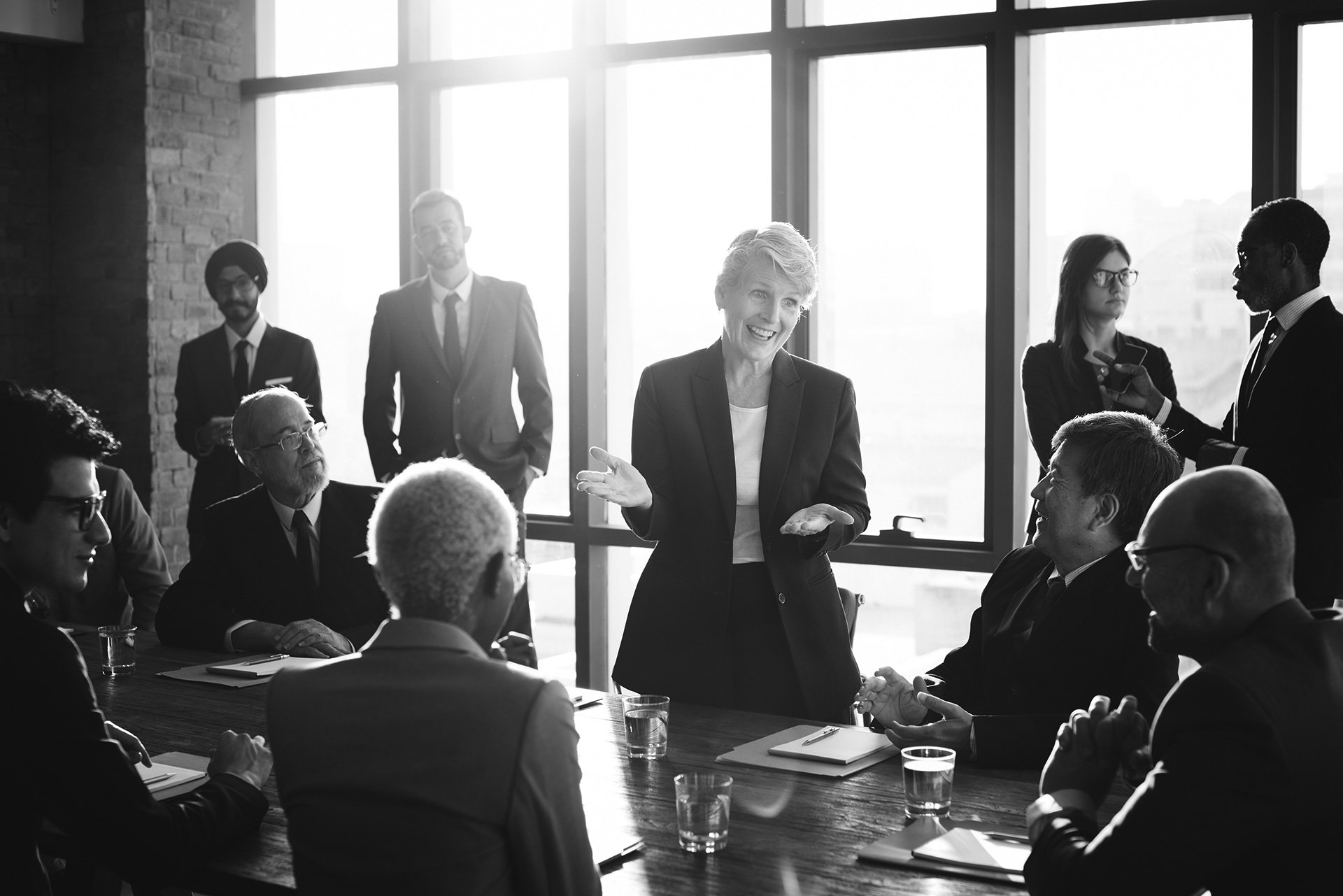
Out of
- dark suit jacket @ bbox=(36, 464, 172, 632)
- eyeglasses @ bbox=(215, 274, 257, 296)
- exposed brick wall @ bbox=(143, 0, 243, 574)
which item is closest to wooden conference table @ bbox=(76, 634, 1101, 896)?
dark suit jacket @ bbox=(36, 464, 172, 632)

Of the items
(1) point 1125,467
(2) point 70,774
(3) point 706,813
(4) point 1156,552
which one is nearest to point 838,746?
(3) point 706,813

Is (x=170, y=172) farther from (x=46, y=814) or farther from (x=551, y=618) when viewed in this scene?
(x=46, y=814)

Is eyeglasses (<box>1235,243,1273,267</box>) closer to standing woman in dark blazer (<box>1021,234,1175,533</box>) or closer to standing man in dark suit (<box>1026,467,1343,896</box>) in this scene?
standing woman in dark blazer (<box>1021,234,1175,533</box>)

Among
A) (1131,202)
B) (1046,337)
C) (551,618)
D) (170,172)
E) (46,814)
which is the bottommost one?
(551,618)

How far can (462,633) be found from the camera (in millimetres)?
1648

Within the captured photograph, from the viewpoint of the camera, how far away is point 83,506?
2072mm

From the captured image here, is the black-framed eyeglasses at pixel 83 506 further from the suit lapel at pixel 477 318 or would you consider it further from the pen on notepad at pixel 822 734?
the suit lapel at pixel 477 318

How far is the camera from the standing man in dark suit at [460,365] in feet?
17.8

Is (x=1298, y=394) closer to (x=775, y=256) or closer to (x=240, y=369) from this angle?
(x=775, y=256)

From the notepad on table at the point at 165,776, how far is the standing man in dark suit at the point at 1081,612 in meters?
1.24

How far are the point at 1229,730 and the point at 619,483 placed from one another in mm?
1847

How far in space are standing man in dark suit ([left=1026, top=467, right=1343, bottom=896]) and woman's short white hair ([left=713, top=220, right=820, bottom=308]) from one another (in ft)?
5.76

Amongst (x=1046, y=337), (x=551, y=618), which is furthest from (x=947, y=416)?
(x=551, y=618)

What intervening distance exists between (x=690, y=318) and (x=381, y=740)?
4.50 metres
